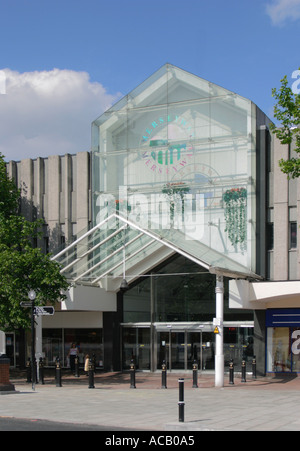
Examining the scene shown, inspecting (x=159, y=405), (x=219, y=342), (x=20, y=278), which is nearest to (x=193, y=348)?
(x=219, y=342)

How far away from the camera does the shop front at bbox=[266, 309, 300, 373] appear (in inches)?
1170

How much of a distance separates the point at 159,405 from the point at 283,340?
12.9m

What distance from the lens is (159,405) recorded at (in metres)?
18.6

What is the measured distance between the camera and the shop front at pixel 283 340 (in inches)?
1170

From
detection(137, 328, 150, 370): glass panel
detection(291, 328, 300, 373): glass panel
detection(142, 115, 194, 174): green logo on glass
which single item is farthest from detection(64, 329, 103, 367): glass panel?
detection(291, 328, 300, 373): glass panel

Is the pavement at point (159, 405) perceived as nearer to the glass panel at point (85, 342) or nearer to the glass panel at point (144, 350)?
the glass panel at point (144, 350)

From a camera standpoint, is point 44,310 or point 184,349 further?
point 184,349

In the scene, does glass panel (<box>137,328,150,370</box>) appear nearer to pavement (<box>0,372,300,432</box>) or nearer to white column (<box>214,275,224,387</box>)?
pavement (<box>0,372,300,432</box>)

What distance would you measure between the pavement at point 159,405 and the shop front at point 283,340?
5.29ft

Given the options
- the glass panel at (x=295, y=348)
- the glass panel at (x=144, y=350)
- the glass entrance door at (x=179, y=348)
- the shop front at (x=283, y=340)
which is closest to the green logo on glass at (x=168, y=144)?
the glass entrance door at (x=179, y=348)

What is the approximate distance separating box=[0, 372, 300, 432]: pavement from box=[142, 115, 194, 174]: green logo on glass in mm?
10602

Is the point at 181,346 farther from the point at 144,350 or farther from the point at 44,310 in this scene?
the point at 44,310

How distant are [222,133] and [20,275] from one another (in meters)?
12.0
